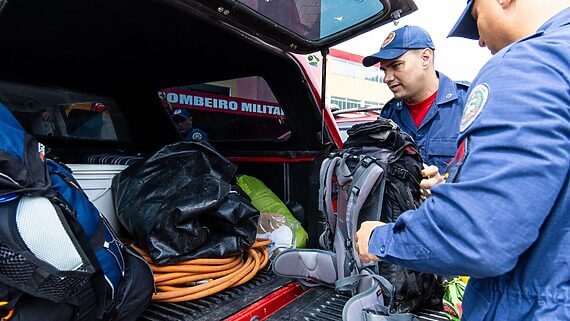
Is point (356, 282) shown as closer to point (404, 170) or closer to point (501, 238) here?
point (404, 170)

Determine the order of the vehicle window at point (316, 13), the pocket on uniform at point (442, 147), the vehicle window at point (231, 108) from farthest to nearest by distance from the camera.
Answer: the vehicle window at point (231, 108) < the pocket on uniform at point (442, 147) < the vehicle window at point (316, 13)

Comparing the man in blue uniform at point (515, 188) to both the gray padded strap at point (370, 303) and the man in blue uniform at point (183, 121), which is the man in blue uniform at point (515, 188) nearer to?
the gray padded strap at point (370, 303)

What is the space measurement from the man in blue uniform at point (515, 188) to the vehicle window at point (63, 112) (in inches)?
117

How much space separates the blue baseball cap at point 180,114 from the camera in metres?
3.55

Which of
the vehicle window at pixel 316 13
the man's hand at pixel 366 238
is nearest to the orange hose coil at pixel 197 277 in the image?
the man's hand at pixel 366 238

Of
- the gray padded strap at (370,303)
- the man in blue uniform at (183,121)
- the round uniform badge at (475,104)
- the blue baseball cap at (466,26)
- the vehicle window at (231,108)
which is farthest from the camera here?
the man in blue uniform at (183,121)

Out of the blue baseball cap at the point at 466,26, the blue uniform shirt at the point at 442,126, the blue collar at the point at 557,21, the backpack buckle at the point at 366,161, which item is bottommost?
the backpack buckle at the point at 366,161

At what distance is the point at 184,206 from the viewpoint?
1.84 metres

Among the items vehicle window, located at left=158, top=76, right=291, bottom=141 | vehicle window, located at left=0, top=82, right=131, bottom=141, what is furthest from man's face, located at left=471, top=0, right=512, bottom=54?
vehicle window, located at left=0, top=82, right=131, bottom=141

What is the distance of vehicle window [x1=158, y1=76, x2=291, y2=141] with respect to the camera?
3000 mm

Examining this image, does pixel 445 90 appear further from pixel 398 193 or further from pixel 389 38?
pixel 398 193

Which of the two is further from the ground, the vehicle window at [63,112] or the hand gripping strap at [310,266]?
the vehicle window at [63,112]

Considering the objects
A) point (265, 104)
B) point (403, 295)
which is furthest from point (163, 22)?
point (403, 295)

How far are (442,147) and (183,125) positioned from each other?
2269mm
